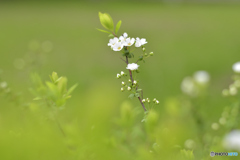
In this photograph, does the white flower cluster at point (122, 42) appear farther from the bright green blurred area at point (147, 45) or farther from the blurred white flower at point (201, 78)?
the bright green blurred area at point (147, 45)

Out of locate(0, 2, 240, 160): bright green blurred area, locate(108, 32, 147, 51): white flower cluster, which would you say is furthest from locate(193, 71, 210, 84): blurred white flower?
locate(0, 2, 240, 160): bright green blurred area

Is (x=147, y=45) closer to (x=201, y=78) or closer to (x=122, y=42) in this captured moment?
(x=201, y=78)

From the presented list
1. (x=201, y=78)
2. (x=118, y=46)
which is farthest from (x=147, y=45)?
(x=118, y=46)

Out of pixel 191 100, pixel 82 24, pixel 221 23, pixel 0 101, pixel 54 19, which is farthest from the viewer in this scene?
pixel 54 19

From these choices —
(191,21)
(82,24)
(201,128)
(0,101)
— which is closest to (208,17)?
(191,21)

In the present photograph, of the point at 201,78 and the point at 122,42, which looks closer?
the point at 122,42

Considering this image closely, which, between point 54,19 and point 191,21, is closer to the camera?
point 191,21

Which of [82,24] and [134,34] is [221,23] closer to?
[134,34]

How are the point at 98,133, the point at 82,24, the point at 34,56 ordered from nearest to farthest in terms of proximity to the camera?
the point at 98,133, the point at 34,56, the point at 82,24

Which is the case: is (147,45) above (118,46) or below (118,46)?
above

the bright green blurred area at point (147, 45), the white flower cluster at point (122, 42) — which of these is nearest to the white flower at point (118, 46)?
the white flower cluster at point (122, 42)

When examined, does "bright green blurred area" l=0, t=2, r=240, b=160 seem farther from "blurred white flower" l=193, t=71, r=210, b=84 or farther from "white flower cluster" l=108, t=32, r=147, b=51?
"white flower cluster" l=108, t=32, r=147, b=51
